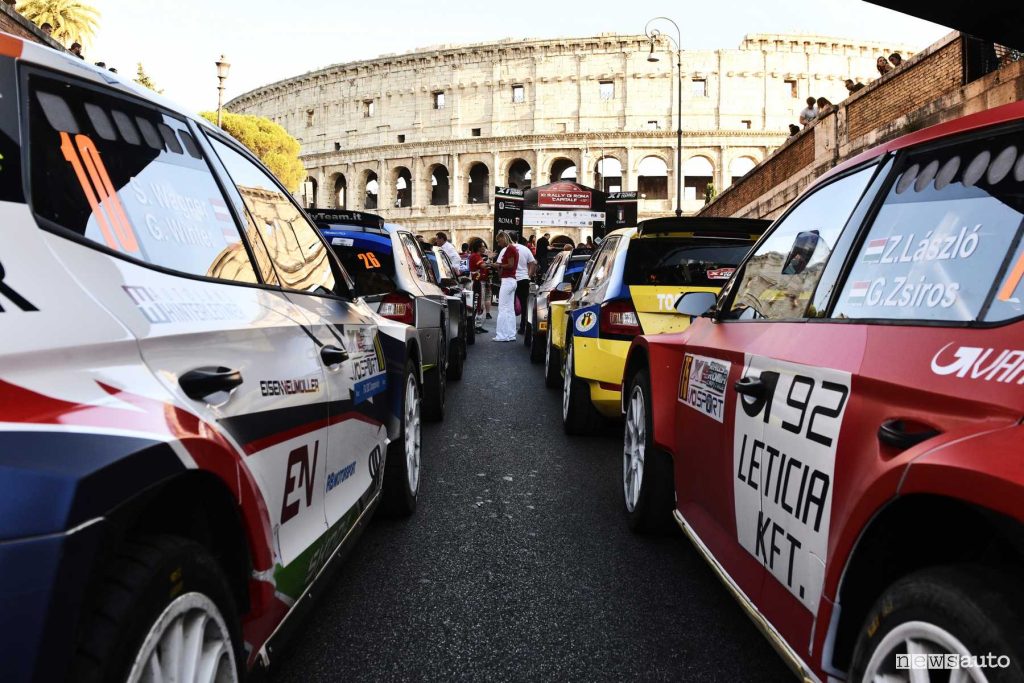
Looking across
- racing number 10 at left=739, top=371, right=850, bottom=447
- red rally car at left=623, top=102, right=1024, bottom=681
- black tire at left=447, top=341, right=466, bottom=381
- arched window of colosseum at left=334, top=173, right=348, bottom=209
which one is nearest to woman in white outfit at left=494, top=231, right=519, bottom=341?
black tire at left=447, top=341, right=466, bottom=381

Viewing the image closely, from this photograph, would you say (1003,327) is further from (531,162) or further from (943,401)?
(531,162)

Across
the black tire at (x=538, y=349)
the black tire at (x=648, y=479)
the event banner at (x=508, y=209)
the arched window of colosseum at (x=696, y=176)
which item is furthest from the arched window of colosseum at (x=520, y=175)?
the black tire at (x=648, y=479)

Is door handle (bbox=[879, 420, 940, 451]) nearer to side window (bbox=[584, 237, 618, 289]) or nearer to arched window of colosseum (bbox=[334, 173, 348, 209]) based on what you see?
side window (bbox=[584, 237, 618, 289])

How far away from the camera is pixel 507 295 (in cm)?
1500

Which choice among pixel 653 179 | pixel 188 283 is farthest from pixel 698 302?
pixel 653 179

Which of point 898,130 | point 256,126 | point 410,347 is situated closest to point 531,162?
point 256,126

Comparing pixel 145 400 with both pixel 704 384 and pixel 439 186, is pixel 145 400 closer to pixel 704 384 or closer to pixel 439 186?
pixel 704 384

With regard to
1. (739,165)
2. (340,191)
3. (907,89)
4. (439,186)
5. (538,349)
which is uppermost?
(739,165)

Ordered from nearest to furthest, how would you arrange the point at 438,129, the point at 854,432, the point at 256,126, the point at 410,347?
1. the point at 854,432
2. the point at 410,347
3. the point at 256,126
4. the point at 438,129

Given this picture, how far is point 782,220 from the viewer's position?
316cm

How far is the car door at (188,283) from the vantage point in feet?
5.40

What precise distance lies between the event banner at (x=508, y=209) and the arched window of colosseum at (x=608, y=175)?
3069 cm

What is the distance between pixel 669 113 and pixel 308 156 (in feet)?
117

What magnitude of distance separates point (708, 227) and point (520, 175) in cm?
6796
